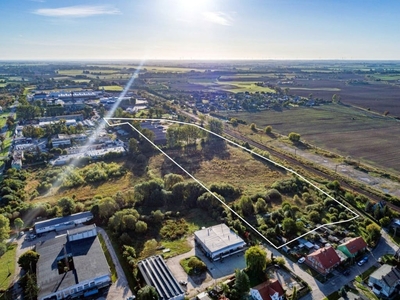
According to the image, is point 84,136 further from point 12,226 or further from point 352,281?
point 352,281

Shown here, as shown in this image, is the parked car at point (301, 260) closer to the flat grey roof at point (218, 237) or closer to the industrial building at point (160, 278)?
the flat grey roof at point (218, 237)

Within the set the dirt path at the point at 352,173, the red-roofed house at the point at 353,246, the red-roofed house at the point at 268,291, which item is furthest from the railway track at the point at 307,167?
the red-roofed house at the point at 268,291

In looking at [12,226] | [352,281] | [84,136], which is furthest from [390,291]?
[84,136]

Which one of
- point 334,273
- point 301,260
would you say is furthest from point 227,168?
point 334,273

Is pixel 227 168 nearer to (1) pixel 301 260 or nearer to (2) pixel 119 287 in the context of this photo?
(1) pixel 301 260

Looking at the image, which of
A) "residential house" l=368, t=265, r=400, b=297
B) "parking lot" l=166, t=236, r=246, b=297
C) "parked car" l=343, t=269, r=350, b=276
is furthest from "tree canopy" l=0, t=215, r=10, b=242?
"residential house" l=368, t=265, r=400, b=297

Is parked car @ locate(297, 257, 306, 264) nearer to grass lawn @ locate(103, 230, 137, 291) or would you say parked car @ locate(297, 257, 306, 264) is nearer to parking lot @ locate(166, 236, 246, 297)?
parking lot @ locate(166, 236, 246, 297)

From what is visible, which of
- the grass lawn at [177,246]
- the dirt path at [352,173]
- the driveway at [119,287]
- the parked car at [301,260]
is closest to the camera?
the driveway at [119,287]
